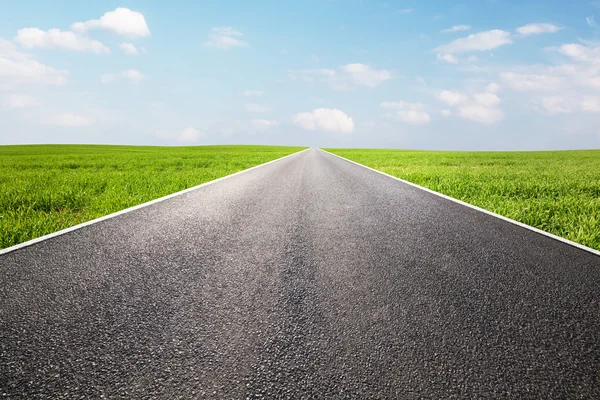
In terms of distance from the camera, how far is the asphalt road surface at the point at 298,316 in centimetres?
170

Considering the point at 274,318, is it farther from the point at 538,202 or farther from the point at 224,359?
the point at 538,202

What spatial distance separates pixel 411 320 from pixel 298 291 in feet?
3.00

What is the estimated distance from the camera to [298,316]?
234 cm

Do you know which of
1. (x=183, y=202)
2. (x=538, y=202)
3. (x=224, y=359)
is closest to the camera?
(x=224, y=359)

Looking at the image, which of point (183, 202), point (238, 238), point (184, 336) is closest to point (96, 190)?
point (183, 202)

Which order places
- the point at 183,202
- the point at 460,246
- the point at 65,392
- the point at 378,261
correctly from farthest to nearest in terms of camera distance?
1. the point at 183,202
2. the point at 460,246
3. the point at 378,261
4. the point at 65,392

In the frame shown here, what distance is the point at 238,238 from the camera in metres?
4.35

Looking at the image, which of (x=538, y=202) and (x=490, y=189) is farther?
(x=490, y=189)

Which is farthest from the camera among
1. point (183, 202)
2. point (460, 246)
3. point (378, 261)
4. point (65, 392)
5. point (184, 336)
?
point (183, 202)

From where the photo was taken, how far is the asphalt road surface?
66.9 inches

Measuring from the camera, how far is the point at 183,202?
6898mm

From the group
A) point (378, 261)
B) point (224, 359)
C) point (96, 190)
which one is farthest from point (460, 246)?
point (96, 190)

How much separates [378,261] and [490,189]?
24.8 ft

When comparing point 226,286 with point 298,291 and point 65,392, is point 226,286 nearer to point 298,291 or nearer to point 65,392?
point 298,291
